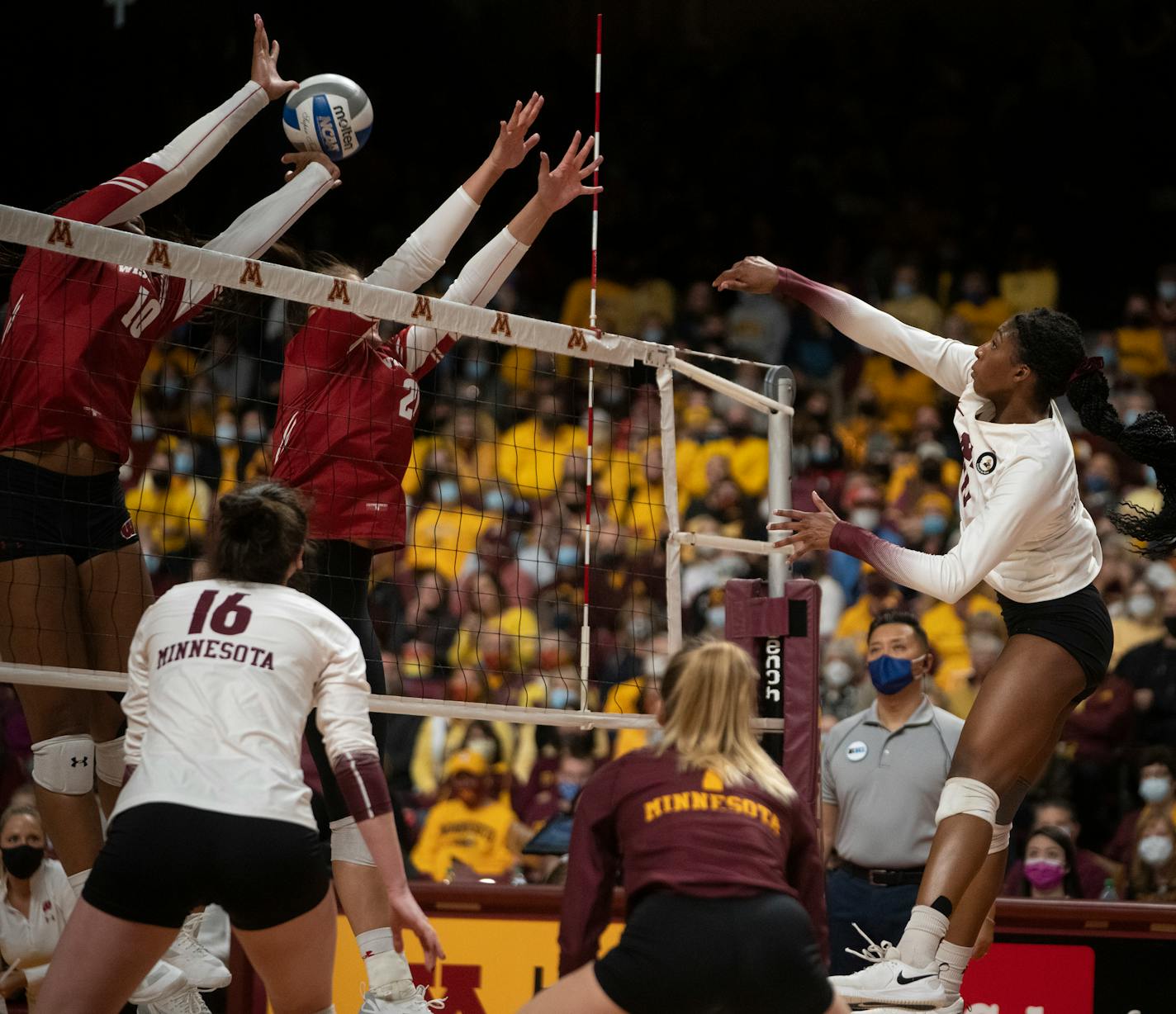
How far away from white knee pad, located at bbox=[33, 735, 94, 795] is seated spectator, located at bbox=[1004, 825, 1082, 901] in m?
4.43

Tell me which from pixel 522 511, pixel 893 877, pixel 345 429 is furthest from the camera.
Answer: pixel 522 511

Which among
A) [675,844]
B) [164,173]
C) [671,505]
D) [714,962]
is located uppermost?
[164,173]

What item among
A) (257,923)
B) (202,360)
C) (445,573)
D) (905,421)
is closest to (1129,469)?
(905,421)

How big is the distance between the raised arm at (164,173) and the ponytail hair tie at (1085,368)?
9.30ft

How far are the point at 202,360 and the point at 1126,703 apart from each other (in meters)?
8.62

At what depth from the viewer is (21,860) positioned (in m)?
6.70

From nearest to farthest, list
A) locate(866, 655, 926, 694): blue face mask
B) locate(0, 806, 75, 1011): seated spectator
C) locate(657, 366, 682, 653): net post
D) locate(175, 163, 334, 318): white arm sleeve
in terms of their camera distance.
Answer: locate(175, 163, 334, 318): white arm sleeve < locate(657, 366, 682, 653): net post < locate(866, 655, 926, 694): blue face mask < locate(0, 806, 75, 1011): seated spectator

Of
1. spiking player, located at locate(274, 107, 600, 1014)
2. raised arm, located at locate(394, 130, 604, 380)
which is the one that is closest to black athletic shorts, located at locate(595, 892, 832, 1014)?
spiking player, located at locate(274, 107, 600, 1014)

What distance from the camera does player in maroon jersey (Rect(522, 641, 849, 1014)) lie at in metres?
3.64

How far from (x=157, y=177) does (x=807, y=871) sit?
9.88 ft

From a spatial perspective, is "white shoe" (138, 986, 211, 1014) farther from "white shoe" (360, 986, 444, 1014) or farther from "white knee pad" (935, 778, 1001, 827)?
"white knee pad" (935, 778, 1001, 827)

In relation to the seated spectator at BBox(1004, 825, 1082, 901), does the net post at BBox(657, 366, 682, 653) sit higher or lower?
higher

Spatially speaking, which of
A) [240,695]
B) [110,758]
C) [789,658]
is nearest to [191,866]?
[240,695]

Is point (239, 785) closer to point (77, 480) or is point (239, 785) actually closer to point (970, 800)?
point (77, 480)
